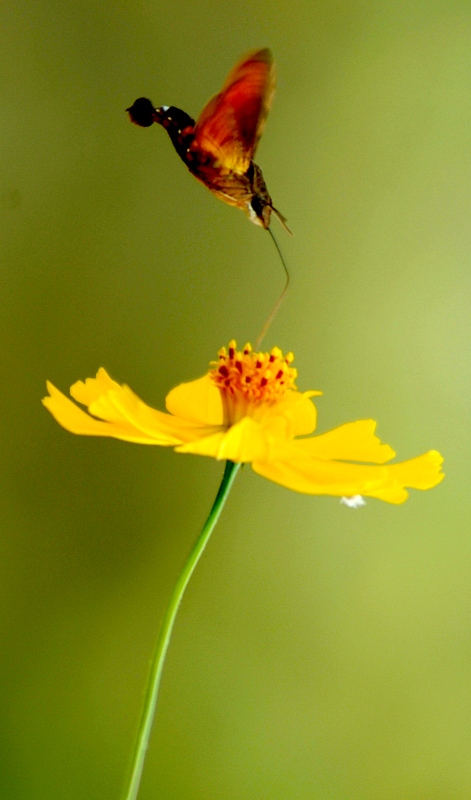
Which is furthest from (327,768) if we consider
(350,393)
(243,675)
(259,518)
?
(350,393)

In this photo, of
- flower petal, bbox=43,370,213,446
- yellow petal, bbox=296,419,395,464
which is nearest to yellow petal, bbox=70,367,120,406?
flower petal, bbox=43,370,213,446

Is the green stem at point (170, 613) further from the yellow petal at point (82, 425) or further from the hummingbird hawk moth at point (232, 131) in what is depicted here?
the hummingbird hawk moth at point (232, 131)

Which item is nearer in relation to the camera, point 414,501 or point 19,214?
point 19,214

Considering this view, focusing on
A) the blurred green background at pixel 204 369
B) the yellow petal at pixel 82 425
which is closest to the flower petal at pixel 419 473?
the yellow petal at pixel 82 425

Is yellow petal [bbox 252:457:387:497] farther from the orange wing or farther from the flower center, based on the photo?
the orange wing

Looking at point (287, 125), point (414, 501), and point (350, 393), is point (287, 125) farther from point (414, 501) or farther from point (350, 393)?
point (414, 501)

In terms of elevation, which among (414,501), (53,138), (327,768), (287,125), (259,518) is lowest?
(327,768)

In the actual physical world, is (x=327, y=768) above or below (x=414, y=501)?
below

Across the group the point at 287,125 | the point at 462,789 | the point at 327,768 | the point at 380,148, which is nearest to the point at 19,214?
the point at 287,125
